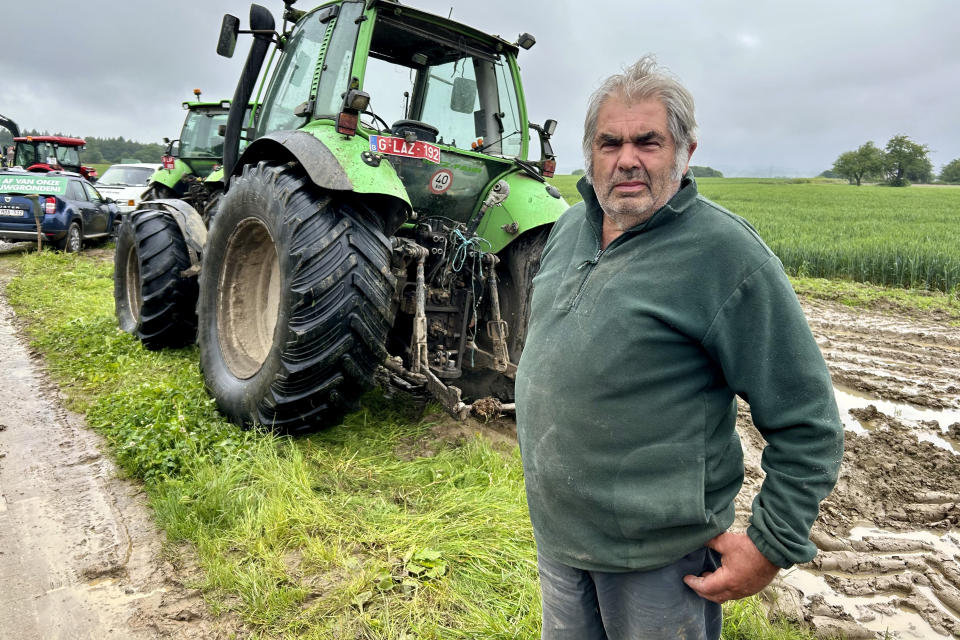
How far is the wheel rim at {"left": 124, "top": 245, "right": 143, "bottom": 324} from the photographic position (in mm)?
5363

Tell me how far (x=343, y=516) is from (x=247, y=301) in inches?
67.3

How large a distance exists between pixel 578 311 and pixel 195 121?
7882mm

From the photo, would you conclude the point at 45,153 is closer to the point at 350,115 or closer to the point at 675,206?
the point at 350,115

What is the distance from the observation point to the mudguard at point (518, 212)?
372 centimetres

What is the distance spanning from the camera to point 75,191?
10.6 meters

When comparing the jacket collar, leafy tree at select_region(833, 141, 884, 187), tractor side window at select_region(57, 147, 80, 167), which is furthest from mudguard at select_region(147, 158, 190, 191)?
leafy tree at select_region(833, 141, 884, 187)

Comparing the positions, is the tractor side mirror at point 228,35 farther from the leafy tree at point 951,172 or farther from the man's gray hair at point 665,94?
the leafy tree at point 951,172

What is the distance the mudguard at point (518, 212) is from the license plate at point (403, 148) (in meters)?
0.60

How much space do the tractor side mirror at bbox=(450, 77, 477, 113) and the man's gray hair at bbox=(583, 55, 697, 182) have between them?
9.44 feet

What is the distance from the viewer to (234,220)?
3479 millimetres

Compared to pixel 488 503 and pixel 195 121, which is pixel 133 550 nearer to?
pixel 488 503

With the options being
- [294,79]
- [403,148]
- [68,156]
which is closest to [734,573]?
[403,148]

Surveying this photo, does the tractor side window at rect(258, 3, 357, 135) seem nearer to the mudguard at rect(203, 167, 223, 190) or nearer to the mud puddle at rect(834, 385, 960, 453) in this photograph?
the mudguard at rect(203, 167, 223, 190)

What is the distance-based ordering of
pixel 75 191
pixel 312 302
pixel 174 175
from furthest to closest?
1. pixel 75 191
2. pixel 174 175
3. pixel 312 302
